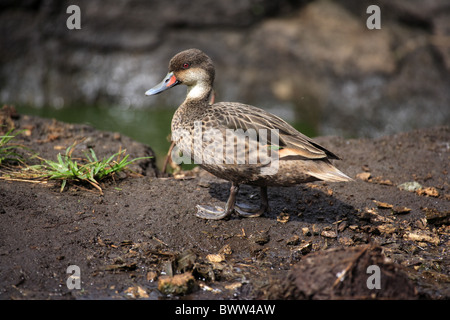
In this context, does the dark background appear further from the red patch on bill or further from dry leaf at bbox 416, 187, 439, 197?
the red patch on bill

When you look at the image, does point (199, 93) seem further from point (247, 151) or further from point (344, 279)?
point (344, 279)

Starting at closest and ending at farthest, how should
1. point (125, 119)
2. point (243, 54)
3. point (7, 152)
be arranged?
point (7, 152) < point (125, 119) < point (243, 54)

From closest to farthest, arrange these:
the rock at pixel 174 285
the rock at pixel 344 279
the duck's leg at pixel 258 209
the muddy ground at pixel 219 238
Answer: the rock at pixel 344 279
the muddy ground at pixel 219 238
the rock at pixel 174 285
the duck's leg at pixel 258 209

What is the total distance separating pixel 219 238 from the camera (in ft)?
12.3

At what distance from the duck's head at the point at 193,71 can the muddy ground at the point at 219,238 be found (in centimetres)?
94

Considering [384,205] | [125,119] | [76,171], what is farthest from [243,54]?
[76,171]

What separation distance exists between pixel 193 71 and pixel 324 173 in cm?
152

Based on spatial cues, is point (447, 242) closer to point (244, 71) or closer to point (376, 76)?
point (376, 76)

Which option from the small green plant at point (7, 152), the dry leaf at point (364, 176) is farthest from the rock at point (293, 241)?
the small green plant at point (7, 152)

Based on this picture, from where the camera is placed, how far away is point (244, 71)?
30.2 ft

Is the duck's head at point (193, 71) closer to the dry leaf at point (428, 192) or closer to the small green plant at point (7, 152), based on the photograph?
the small green plant at point (7, 152)

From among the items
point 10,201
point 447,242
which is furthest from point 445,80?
point 10,201

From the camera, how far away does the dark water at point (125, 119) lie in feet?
25.8
